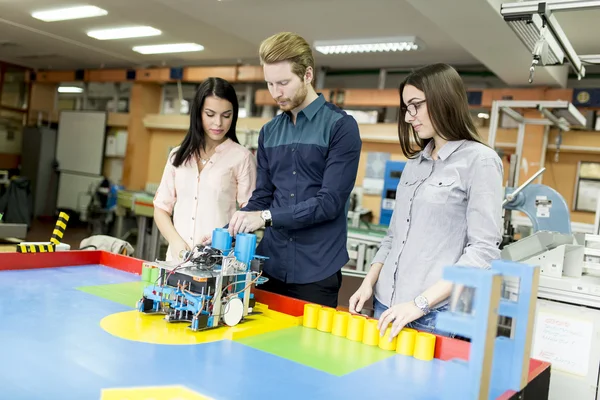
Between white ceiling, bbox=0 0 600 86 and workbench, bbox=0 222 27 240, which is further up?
white ceiling, bbox=0 0 600 86

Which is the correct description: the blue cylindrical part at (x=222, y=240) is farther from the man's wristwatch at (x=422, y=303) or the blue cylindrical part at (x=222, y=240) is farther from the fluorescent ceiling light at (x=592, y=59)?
the fluorescent ceiling light at (x=592, y=59)

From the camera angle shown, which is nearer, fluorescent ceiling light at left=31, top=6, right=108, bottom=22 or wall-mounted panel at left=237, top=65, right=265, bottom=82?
fluorescent ceiling light at left=31, top=6, right=108, bottom=22

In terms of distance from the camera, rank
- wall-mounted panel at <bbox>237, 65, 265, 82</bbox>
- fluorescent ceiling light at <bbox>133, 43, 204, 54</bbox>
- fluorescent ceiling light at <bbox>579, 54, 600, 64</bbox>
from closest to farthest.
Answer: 1. fluorescent ceiling light at <bbox>579, 54, 600, 64</bbox>
2. fluorescent ceiling light at <bbox>133, 43, 204, 54</bbox>
3. wall-mounted panel at <bbox>237, 65, 265, 82</bbox>

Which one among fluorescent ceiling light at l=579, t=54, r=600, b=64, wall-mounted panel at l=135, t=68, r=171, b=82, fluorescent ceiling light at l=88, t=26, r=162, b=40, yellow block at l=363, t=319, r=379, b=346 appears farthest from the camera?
wall-mounted panel at l=135, t=68, r=171, b=82

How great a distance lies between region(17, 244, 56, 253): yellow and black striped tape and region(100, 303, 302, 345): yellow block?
74 cm

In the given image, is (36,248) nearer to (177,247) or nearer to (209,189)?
(177,247)

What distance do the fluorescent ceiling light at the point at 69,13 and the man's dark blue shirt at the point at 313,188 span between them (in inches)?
200

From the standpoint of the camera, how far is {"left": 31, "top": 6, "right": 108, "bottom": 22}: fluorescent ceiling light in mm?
6047

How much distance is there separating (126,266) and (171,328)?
0.81 m

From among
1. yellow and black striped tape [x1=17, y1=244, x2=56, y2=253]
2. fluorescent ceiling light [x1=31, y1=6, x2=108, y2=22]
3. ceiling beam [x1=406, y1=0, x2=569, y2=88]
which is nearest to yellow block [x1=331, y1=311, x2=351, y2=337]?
yellow and black striped tape [x1=17, y1=244, x2=56, y2=253]

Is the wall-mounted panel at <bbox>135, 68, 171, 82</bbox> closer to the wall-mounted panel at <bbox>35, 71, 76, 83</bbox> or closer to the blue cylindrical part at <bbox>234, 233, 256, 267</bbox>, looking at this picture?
the wall-mounted panel at <bbox>35, 71, 76, 83</bbox>

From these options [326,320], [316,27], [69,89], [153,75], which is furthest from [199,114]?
[69,89]

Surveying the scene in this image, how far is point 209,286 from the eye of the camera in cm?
142

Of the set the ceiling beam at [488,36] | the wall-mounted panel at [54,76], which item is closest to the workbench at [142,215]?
the wall-mounted panel at [54,76]
